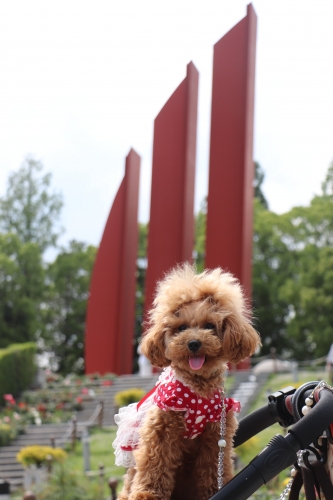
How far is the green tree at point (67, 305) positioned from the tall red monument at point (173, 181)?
47.2ft

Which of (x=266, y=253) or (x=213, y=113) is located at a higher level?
(x=213, y=113)

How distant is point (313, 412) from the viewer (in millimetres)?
1348

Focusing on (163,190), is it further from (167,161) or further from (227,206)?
(227,206)

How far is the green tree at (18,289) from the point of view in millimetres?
26875

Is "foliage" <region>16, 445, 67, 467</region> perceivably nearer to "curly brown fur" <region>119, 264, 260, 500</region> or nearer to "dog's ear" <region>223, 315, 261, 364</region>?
"curly brown fur" <region>119, 264, 260, 500</region>

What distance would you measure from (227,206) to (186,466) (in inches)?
489

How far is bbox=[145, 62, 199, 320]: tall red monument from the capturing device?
1502cm

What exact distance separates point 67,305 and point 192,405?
2888 cm

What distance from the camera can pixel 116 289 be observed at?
17.9 meters

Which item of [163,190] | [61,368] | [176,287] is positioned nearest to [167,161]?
[163,190]

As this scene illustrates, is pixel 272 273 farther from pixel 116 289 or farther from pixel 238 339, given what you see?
pixel 238 339

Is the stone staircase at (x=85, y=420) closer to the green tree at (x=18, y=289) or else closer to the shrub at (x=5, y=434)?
the shrub at (x=5, y=434)

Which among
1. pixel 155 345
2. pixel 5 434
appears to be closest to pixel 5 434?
pixel 5 434

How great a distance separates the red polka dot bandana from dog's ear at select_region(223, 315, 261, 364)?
14cm
